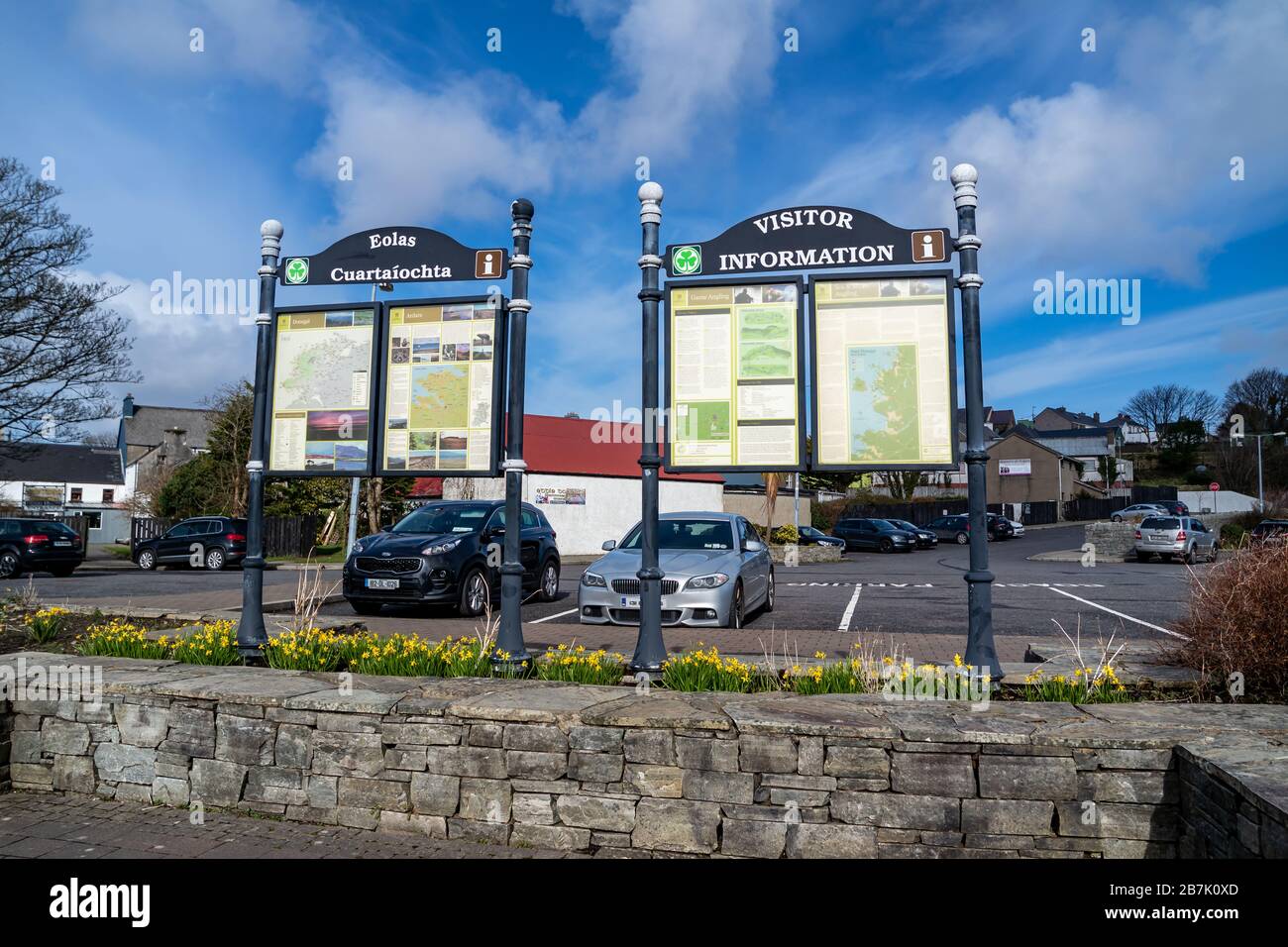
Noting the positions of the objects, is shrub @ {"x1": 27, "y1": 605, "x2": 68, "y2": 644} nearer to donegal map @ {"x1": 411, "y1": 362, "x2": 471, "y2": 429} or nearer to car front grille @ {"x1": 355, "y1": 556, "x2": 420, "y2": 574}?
car front grille @ {"x1": 355, "y1": 556, "x2": 420, "y2": 574}

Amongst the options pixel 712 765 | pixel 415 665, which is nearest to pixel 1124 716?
pixel 712 765

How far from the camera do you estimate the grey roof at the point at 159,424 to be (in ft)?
253

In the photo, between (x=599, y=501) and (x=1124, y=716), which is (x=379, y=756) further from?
(x=599, y=501)

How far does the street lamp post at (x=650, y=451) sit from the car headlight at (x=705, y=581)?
2.85 metres

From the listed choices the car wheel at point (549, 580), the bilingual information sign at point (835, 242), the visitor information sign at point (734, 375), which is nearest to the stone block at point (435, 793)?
the visitor information sign at point (734, 375)

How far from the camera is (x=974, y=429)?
5465mm

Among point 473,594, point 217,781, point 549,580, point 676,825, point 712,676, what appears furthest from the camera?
point 549,580

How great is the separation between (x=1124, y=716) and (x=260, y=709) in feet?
14.8

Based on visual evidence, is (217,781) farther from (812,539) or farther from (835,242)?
(812,539)

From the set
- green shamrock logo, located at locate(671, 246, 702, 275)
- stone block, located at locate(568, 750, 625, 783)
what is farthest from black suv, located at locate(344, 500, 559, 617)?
stone block, located at locate(568, 750, 625, 783)

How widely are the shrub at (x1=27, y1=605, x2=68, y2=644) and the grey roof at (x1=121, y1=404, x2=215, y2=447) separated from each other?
7656cm

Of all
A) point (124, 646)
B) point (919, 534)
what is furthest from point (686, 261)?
point (919, 534)

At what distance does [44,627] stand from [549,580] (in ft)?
24.9

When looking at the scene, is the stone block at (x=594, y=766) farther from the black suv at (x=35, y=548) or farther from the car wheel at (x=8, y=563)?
the car wheel at (x=8, y=563)
